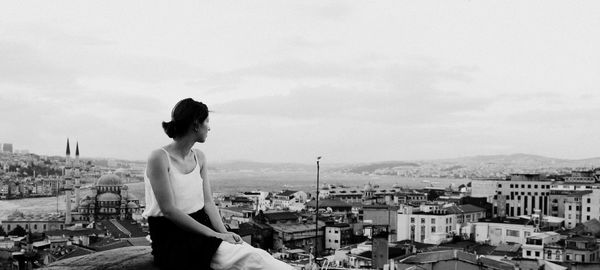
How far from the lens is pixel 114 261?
3.38 metres

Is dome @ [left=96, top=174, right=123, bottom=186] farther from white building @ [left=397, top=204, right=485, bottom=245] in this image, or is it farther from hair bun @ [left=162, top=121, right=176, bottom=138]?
hair bun @ [left=162, top=121, right=176, bottom=138]

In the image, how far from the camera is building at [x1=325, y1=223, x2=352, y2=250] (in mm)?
32938

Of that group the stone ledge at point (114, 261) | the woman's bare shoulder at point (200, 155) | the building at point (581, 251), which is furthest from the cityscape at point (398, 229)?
the woman's bare shoulder at point (200, 155)

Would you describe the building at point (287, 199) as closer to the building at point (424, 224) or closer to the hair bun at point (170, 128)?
the building at point (424, 224)

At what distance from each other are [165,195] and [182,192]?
10 centimetres

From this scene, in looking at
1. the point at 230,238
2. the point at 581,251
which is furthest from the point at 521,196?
the point at 230,238

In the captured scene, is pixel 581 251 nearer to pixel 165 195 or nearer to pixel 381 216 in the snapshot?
pixel 381 216

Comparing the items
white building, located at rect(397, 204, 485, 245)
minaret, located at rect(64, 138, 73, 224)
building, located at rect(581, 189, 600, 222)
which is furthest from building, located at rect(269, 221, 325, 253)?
minaret, located at rect(64, 138, 73, 224)

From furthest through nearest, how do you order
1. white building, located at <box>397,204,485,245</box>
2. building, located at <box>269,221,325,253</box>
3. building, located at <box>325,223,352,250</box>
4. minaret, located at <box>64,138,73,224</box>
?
minaret, located at <box>64,138,73,224</box> < building, located at <box>325,223,352,250</box> < building, located at <box>269,221,325,253</box> < white building, located at <box>397,204,485,245</box>

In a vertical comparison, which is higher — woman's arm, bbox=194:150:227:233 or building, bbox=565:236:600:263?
woman's arm, bbox=194:150:227:233

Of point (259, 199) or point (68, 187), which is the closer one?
point (68, 187)

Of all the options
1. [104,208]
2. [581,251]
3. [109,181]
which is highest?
[109,181]

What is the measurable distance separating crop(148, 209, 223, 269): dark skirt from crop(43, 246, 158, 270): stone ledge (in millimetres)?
217

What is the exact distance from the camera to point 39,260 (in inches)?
861
